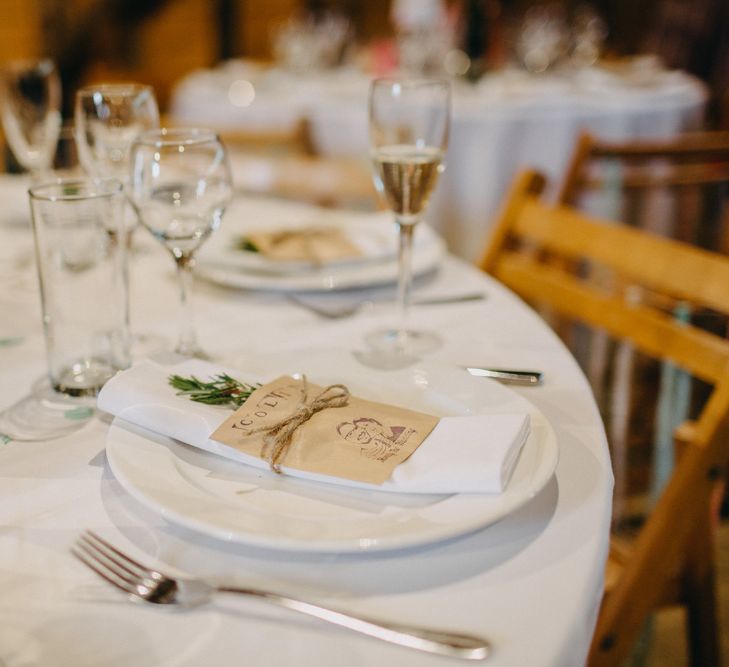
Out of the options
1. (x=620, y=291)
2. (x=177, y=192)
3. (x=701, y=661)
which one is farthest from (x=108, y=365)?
(x=620, y=291)

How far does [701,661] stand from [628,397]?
62 centimetres

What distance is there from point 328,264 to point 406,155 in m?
0.21

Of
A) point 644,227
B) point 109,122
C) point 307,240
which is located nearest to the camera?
point 109,122

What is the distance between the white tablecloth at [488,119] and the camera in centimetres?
250

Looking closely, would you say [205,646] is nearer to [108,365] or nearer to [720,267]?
[108,365]

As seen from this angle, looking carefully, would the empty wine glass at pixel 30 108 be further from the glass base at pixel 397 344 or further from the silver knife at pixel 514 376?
the silver knife at pixel 514 376

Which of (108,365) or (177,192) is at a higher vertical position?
(177,192)

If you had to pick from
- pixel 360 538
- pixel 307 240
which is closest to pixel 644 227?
pixel 307 240

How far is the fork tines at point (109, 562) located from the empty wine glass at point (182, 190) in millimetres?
294

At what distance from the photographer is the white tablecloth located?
8.21ft

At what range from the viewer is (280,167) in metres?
1.78

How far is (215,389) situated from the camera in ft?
2.14

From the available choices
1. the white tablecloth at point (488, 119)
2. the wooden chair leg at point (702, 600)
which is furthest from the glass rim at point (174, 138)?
the white tablecloth at point (488, 119)

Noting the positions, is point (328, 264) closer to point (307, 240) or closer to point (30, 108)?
point (307, 240)
